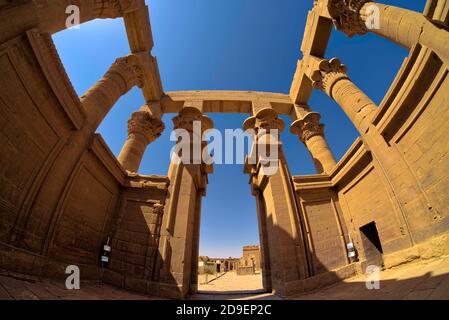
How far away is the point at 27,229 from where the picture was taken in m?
4.18

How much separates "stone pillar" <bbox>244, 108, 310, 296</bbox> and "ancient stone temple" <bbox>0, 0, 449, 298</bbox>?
0.14ft

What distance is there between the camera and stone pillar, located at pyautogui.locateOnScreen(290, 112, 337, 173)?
10.1m

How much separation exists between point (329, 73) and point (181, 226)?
9.78m

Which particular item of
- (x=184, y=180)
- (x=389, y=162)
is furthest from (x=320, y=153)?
(x=184, y=180)

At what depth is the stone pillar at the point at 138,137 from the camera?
970 cm

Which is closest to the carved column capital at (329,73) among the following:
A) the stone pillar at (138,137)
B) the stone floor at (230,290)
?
the stone pillar at (138,137)

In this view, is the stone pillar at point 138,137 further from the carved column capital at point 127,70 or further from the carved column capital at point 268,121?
the carved column capital at point 268,121

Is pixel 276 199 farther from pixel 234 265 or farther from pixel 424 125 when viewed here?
pixel 234 265

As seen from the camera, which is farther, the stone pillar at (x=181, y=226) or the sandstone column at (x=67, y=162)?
the stone pillar at (x=181, y=226)

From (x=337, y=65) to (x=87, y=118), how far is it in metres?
10.9

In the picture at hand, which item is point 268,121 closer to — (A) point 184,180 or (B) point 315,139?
(B) point 315,139

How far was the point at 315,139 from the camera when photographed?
10750 millimetres

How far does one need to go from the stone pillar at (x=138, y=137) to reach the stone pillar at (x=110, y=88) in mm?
1894
